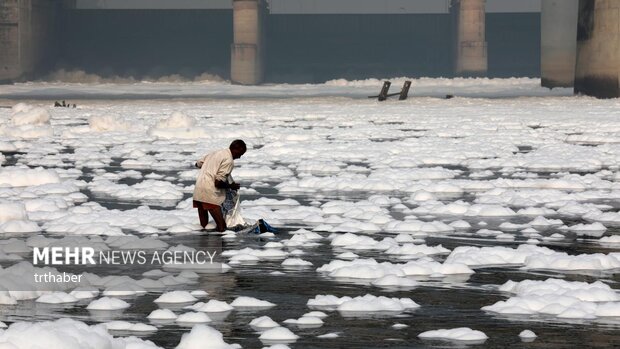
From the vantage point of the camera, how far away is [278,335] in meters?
7.41

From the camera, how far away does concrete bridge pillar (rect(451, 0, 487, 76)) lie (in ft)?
237

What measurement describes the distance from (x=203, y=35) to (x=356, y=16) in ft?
32.3

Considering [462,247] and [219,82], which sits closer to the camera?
[462,247]

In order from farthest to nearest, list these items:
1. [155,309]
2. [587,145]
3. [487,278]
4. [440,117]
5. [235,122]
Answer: [440,117]
[235,122]
[587,145]
[487,278]
[155,309]

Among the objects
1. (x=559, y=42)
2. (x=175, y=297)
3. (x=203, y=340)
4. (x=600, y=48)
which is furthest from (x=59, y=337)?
(x=559, y=42)

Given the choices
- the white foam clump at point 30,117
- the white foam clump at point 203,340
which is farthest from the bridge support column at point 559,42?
the white foam clump at point 203,340

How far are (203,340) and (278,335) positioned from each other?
22.5 inches

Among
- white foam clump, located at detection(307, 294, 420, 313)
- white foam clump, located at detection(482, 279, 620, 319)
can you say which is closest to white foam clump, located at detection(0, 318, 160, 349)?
white foam clump, located at detection(307, 294, 420, 313)

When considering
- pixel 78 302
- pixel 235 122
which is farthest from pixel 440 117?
pixel 78 302

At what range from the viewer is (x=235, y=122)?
31.7m

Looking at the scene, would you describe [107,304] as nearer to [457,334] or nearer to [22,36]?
[457,334]

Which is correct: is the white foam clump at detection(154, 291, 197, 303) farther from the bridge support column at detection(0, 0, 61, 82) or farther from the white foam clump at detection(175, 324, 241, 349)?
the bridge support column at detection(0, 0, 61, 82)

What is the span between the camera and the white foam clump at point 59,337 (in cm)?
634

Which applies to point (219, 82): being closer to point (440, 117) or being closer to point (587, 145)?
point (440, 117)
